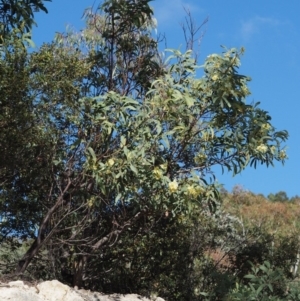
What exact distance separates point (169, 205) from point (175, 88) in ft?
4.87

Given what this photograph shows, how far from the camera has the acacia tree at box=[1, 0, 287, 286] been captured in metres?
8.08

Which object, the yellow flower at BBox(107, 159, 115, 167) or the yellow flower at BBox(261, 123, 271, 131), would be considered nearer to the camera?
the yellow flower at BBox(107, 159, 115, 167)

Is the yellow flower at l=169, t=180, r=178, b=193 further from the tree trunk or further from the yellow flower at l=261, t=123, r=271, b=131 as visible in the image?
the tree trunk

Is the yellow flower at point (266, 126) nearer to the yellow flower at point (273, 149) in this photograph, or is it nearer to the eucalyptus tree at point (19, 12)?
the yellow flower at point (273, 149)

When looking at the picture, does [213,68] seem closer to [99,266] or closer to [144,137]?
[144,137]

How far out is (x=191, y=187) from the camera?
7.94 m

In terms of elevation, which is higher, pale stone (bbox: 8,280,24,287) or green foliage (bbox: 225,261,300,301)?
green foliage (bbox: 225,261,300,301)

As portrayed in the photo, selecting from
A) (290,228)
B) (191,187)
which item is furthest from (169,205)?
(290,228)

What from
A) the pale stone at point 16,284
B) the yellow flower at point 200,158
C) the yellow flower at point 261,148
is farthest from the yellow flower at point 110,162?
the yellow flower at point 261,148

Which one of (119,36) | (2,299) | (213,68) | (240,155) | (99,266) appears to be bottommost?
(2,299)

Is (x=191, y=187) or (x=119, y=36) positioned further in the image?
(x=119, y=36)

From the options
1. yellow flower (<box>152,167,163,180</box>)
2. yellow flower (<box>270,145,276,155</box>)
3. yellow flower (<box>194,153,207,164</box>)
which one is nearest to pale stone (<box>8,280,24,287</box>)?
yellow flower (<box>152,167,163,180</box>)

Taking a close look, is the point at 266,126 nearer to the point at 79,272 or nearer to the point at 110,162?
the point at 110,162

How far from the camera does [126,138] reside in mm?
8156
